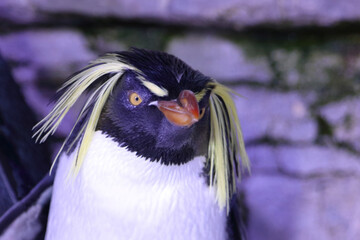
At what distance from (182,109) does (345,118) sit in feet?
3.28

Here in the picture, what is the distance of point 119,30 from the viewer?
1.48 meters

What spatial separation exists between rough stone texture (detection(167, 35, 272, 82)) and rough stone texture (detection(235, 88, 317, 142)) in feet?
0.23

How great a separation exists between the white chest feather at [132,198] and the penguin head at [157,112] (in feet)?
0.09

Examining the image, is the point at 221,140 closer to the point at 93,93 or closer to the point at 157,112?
the point at 157,112

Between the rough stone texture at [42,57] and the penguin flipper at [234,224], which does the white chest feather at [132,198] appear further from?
the rough stone texture at [42,57]

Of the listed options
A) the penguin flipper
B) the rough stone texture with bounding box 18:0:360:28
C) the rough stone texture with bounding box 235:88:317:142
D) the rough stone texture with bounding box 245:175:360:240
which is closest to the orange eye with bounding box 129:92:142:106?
the penguin flipper

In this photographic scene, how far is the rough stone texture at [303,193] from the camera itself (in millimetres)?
1468

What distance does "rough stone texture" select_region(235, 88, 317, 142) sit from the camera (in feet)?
4.90

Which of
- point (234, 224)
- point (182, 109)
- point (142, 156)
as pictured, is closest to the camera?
point (182, 109)

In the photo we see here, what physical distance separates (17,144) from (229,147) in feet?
2.44

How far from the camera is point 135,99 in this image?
796 mm

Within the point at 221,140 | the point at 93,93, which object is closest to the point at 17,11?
the point at 93,93

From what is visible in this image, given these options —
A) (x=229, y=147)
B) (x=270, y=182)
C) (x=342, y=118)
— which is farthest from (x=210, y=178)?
(x=342, y=118)

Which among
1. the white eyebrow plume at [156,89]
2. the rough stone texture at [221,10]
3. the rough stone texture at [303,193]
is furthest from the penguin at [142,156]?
the rough stone texture at [303,193]
